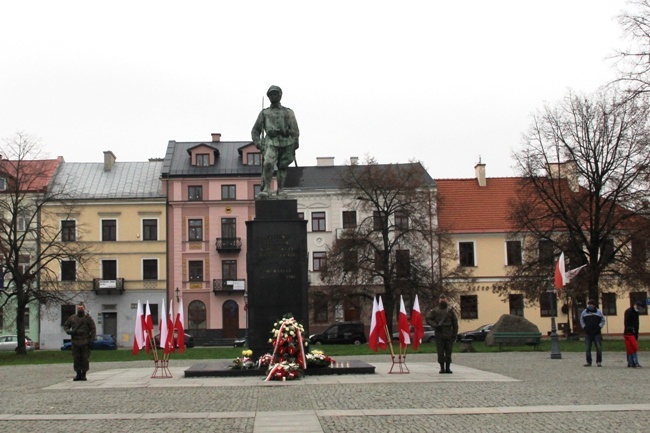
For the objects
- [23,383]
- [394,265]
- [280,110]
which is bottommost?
[23,383]

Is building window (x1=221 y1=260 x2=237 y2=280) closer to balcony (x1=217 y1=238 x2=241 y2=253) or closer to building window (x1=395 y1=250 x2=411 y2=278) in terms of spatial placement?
balcony (x1=217 y1=238 x2=241 y2=253)

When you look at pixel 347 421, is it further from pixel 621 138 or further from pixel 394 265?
pixel 394 265

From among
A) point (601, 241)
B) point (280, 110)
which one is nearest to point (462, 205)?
point (601, 241)

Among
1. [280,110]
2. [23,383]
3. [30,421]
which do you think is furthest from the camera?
[280,110]

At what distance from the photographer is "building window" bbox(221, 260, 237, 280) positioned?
2315 inches

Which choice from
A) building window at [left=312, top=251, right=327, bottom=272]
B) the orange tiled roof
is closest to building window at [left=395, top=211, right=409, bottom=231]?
the orange tiled roof

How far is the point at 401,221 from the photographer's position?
181ft

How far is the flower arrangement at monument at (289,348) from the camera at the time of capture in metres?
17.6

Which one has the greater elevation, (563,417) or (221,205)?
(221,205)

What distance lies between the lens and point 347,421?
1104cm

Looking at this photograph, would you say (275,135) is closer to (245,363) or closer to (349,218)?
(245,363)

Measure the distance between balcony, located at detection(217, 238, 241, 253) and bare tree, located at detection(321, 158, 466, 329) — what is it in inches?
405

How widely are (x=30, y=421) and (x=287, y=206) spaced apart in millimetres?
9722

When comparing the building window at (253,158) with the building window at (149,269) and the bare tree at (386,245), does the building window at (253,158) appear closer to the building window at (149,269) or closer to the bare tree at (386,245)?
the building window at (149,269)
